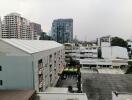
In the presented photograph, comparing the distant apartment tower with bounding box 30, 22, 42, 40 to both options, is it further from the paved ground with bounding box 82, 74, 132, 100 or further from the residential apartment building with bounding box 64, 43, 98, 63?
the paved ground with bounding box 82, 74, 132, 100

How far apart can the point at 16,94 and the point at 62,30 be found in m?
111

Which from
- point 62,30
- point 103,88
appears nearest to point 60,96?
point 103,88

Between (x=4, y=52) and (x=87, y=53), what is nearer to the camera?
(x=4, y=52)

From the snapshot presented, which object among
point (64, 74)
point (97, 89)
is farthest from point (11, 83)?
point (64, 74)

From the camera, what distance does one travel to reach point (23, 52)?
1838 centimetres

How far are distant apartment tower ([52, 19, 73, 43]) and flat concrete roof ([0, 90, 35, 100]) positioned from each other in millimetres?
96751

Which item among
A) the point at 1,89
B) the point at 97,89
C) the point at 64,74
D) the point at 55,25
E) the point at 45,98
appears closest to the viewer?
the point at 45,98

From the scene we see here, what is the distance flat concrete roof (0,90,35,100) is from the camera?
15.8 meters

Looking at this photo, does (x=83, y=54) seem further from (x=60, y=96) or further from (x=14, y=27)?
(x=60, y=96)

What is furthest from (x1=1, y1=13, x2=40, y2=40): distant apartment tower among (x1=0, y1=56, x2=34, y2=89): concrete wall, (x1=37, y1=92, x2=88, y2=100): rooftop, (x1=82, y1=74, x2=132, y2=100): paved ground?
(x1=37, y1=92, x2=88, y2=100): rooftop

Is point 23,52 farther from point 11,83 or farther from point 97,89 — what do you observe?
point 97,89

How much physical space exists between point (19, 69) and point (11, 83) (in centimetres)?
139

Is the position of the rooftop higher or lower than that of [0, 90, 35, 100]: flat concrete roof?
lower

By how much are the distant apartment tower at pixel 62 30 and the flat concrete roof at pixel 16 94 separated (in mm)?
96751
